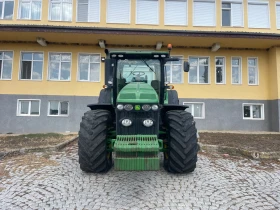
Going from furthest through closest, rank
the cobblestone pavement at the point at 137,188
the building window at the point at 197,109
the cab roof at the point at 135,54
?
the building window at the point at 197,109 → the cab roof at the point at 135,54 → the cobblestone pavement at the point at 137,188

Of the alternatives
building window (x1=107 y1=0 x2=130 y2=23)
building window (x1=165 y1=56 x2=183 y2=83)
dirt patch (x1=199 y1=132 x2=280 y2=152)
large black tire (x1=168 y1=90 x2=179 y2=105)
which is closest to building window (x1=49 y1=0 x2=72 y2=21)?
building window (x1=107 y1=0 x2=130 y2=23)

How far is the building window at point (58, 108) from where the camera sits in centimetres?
1338

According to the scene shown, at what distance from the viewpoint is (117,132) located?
458 centimetres

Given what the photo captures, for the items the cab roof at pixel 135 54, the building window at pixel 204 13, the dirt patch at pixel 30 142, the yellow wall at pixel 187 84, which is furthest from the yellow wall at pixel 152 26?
the cab roof at pixel 135 54

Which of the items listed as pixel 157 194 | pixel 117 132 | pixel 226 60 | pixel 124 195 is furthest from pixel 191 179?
pixel 226 60

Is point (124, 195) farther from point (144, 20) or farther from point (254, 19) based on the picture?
point (254, 19)

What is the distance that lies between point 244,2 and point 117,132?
14000 mm

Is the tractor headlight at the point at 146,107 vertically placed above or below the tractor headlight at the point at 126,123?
above

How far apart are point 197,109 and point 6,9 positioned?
13.3m

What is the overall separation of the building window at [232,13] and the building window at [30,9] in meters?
11.5

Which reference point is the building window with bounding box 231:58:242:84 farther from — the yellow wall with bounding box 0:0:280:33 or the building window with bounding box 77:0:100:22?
the building window with bounding box 77:0:100:22

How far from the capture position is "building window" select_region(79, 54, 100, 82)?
45.1 ft

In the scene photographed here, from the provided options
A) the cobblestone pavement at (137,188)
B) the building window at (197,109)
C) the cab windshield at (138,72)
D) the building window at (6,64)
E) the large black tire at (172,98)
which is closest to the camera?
the cobblestone pavement at (137,188)

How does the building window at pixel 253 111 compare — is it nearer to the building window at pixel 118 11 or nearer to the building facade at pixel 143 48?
the building facade at pixel 143 48
